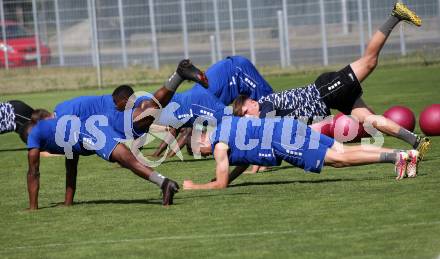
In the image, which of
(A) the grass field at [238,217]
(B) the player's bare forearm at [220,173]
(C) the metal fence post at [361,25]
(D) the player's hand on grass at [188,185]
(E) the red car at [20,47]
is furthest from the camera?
(E) the red car at [20,47]

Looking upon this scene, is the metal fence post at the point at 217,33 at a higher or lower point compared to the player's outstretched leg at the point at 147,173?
higher

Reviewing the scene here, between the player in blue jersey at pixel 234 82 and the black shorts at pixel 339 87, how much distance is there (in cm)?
174

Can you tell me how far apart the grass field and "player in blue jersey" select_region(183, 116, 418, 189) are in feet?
0.94

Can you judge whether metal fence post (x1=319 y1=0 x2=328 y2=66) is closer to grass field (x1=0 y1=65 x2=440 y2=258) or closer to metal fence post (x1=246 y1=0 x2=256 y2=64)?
metal fence post (x1=246 y1=0 x2=256 y2=64)

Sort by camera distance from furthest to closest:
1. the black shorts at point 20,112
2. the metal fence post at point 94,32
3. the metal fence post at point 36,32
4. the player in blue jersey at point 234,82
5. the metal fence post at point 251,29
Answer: the metal fence post at point 36,32 → the metal fence post at point 251,29 → the metal fence post at point 94,32 → the black shorts at point 20,112 → the player in blue jersey at point 234,82

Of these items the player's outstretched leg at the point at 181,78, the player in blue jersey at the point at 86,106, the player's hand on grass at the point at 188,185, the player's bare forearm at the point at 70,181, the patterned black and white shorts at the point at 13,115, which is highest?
the player's outstretched leg at the point at 181,78

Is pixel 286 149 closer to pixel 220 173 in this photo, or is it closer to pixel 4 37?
pixel 220 173

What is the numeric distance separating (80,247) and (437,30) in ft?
88.8

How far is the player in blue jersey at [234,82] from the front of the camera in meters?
16.5

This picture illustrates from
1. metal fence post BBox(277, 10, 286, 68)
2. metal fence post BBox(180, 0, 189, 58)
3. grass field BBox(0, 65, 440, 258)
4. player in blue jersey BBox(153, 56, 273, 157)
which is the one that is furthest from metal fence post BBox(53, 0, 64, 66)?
grass field BBox(0, 65, 440, 258)

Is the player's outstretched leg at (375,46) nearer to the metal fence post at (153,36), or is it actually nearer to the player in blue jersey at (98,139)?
the player in blue jersey at (98,139)

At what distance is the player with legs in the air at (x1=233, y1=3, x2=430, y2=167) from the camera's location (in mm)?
14688

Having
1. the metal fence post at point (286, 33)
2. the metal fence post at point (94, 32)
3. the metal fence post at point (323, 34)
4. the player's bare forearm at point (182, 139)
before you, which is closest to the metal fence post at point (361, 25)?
the metal fence post at point (323, 34)

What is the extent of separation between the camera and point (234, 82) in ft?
54.3
